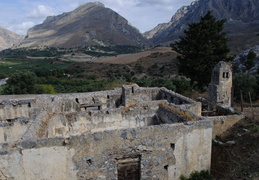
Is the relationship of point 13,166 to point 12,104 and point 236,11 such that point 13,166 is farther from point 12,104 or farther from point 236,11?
point 236,11

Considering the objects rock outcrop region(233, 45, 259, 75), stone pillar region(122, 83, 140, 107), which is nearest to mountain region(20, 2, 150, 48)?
rock outcrop region(233, 45, 259, 75)

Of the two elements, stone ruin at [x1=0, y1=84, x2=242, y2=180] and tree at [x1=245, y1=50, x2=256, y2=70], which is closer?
stone ruin at [x1=0, y1=84, x2=242, y2=180]

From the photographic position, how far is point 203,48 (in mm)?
22516

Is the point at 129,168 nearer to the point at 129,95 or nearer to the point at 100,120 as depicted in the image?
the point at 100,120

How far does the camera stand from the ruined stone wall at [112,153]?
25.0 feet

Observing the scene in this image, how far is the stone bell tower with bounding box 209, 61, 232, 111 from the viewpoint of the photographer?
17047 millimetres

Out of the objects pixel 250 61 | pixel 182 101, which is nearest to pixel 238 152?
pixel 182 101

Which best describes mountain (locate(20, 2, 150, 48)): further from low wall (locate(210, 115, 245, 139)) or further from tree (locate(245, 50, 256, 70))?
low wall (locate(210, 115, 245, 139))

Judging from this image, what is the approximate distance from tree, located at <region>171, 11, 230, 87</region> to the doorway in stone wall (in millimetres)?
15886

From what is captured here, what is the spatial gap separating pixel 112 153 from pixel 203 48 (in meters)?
17.4

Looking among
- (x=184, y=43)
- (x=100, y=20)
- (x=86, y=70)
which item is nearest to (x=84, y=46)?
(x=100, y=20)

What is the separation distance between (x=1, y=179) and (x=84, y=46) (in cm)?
12338

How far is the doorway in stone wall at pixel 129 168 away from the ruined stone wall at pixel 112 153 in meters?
0.08

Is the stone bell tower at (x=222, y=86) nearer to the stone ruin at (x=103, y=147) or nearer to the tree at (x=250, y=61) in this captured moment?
the stone ruin at (x=103, y=147)
